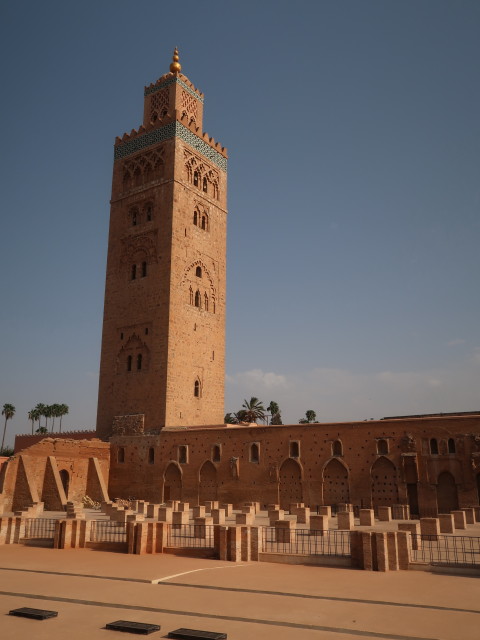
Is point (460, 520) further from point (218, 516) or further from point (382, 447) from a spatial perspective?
point (218, 516)

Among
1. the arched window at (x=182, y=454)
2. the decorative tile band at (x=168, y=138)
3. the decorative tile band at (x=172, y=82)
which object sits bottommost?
the arched window at (x=182, y=454)

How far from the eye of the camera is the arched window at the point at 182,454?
24.5 metres

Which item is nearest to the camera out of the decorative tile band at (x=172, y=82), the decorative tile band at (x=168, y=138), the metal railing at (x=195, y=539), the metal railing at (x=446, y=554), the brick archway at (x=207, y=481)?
the metal railing at (x=446, y=554)

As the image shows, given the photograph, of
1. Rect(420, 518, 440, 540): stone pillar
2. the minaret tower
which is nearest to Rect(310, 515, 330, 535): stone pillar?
Rect(420, 518, 440, 540): stone pillar

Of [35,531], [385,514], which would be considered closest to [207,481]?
[385,514]

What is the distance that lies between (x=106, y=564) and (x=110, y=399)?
17.2 m

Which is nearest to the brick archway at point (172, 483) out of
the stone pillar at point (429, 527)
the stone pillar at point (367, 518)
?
the stone pillar at point (367, 518)

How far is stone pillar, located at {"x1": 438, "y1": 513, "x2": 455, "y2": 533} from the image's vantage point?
14.4 metres

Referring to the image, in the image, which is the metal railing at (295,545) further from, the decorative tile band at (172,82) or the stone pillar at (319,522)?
the decorative tile band at (172,82)

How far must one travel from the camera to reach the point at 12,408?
193 feet

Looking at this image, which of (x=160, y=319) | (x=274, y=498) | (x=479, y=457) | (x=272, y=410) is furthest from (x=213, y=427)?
(x=272, y=410)

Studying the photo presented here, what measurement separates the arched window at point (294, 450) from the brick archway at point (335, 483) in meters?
1.24

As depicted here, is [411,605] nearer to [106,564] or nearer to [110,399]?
[106,564]

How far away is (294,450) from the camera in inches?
866
